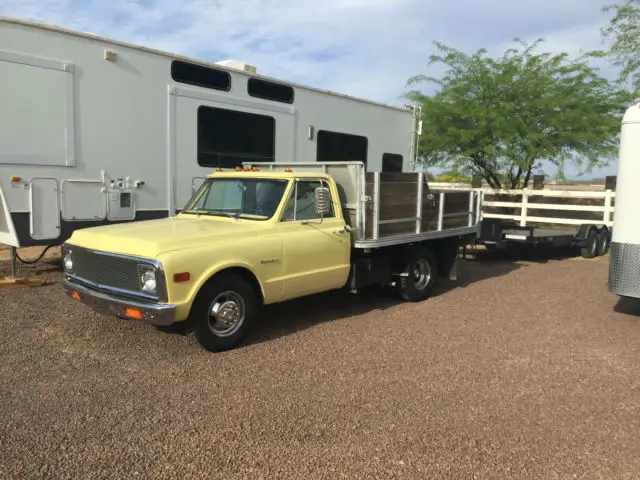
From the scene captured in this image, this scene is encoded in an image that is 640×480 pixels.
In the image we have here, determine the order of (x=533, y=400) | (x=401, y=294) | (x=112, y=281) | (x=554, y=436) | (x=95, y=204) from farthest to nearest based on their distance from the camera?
(x=401, y=294)
(x=95, y=204)
(x=112, y=281)
(x=533, y=400)
(x=554, y=436)

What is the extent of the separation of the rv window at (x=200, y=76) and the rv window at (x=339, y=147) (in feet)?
6.77

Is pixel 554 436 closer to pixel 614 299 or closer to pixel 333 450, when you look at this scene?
pixel 333 450

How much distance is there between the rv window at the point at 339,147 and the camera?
9.62 m

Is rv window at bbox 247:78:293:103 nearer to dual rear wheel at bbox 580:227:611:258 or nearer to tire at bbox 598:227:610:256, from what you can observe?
dual rear wheel at bbox 580:227:611:258

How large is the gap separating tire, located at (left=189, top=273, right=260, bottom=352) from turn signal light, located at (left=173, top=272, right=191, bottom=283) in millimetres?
239

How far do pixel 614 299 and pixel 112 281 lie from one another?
663cm

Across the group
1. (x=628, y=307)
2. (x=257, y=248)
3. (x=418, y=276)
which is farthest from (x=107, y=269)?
(x=628, y=307)

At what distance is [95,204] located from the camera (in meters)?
6.98

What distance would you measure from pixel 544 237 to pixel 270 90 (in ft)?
21.2

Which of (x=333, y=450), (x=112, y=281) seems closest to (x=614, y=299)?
(x=333, y=450)

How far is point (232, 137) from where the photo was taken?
8.22 metres

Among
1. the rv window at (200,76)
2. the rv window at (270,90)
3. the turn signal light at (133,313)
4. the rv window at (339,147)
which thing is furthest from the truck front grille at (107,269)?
the rv window at (339,147)

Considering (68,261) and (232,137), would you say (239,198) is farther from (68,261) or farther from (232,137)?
(232,137)

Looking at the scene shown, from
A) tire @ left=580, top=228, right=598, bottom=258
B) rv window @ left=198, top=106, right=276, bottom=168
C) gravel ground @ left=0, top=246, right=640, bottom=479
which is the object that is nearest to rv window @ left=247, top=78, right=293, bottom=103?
rv window @ left=198, top=106, right=276, bottom=168
